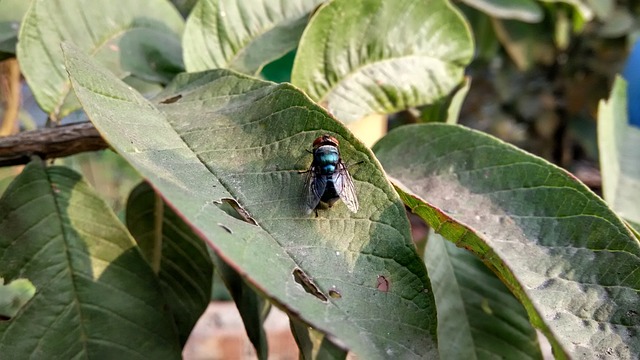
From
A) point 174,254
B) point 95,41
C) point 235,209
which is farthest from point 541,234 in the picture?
point 95,41

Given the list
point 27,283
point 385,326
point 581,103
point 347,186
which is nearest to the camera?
point 385,326

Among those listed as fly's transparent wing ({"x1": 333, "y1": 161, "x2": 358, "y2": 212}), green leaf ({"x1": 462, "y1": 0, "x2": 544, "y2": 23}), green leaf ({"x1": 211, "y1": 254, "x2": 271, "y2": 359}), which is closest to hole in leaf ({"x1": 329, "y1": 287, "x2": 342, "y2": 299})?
fly's transparent wing ({"x1": 333, "y1": 161, "x2": 358, "y2": 212})

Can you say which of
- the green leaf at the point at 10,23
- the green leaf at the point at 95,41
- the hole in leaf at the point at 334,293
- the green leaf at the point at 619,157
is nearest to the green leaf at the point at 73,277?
the green leaf at the point at 95,41

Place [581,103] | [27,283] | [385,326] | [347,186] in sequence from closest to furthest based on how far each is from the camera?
[385,326] → [347,186] → [27,283] → [581,103]

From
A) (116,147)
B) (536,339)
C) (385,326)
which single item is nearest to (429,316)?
(385,326)

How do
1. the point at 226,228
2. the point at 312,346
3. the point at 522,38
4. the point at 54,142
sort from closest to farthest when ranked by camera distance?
the point at 226,228, the point at 312,346, the point at 54,142, the point at 522,38

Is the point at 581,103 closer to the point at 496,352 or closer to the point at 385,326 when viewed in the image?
the point at 496,352

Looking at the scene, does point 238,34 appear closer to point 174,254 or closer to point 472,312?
point 174,254
